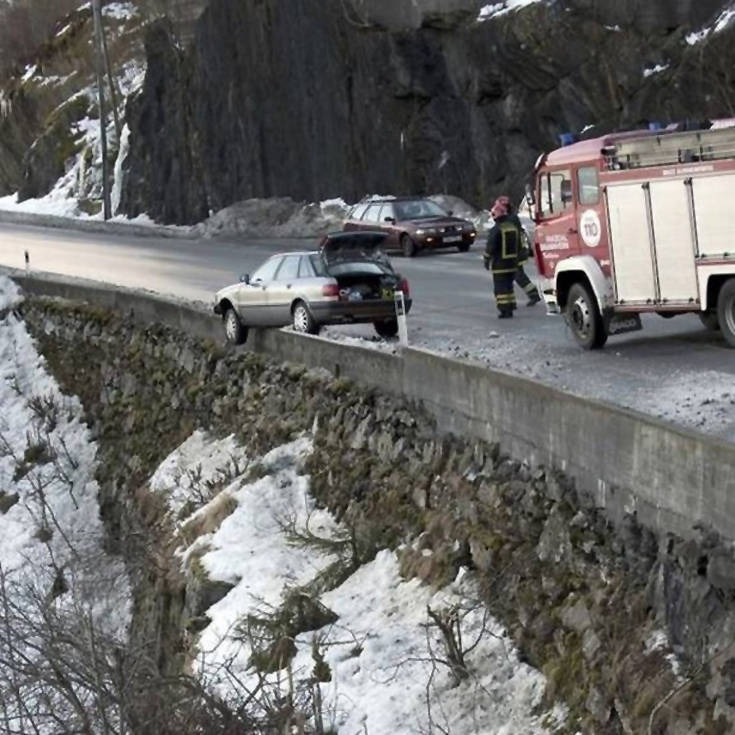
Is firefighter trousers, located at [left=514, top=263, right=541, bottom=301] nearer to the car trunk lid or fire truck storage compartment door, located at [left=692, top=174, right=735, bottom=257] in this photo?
the car trunk lid

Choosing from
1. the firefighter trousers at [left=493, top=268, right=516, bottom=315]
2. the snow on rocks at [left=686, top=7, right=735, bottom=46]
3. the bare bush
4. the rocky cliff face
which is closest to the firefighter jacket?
the firefighter trousers at [left=493, top=268, right=516, bottom=315]

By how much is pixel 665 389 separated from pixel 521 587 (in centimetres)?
286

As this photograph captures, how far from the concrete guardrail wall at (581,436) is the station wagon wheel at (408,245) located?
16185mm

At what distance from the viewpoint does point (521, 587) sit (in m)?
11.1

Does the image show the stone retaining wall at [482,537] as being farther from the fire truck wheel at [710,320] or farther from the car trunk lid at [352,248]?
the fire truck wheel at [710,320]

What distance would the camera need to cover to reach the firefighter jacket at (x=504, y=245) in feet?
64.5

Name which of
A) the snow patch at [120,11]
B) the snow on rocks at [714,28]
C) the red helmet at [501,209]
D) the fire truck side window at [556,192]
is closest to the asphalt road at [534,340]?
the red helmet at [501,209]

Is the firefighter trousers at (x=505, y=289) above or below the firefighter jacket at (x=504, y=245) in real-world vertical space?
below

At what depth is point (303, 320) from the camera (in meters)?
20.0

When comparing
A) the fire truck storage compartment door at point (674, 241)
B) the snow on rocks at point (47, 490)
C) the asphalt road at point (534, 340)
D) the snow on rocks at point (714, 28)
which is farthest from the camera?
the snow on rocks at point (714, 28)

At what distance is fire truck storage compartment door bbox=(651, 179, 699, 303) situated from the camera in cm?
1445

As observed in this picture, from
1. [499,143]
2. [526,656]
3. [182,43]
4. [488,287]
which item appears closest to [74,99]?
[182,43]

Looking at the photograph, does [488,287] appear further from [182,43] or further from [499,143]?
[182,43]

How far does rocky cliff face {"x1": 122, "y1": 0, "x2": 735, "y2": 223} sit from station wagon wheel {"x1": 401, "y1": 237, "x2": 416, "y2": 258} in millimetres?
6134
